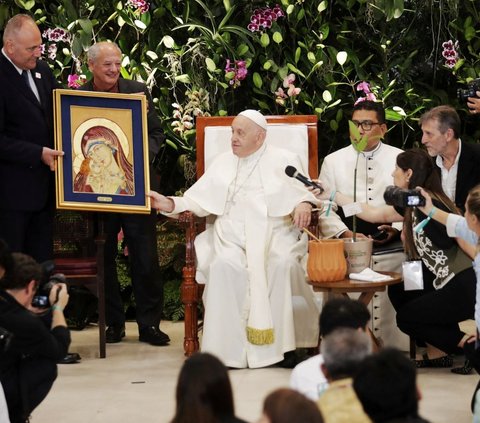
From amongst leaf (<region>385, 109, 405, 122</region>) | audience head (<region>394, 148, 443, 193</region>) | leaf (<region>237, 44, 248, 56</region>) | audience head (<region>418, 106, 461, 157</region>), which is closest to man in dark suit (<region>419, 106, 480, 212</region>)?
audience head (<region>418, 106, 461, 157</region>)

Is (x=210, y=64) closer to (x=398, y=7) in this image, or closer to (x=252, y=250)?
(x=398, y=7)

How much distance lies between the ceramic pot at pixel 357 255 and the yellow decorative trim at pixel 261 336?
601mm

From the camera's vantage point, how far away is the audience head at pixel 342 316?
4.54 m

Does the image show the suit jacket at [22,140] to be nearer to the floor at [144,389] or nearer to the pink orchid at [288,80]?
the floor at [144,389]

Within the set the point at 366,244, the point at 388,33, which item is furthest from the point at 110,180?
the point at 388,33

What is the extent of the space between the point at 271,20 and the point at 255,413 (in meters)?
3.49

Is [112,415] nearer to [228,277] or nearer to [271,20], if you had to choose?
[228,277]

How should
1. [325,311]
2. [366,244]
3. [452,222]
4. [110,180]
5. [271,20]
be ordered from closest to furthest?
[325,311] < [452,222] < [366,244] < [110,180] < [271,20]

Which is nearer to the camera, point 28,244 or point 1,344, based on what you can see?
point 1,344

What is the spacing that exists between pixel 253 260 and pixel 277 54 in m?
2.22

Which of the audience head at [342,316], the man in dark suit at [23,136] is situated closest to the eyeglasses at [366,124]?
the man in dark suit at [23,136]

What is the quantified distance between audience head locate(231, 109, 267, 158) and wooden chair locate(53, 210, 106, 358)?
40.1 inches

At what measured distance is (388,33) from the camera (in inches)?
348

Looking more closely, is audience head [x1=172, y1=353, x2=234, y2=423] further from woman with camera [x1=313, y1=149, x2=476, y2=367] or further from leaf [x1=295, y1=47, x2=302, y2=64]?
leaf [x1=295, y1=47, x2=302, y2=64]
